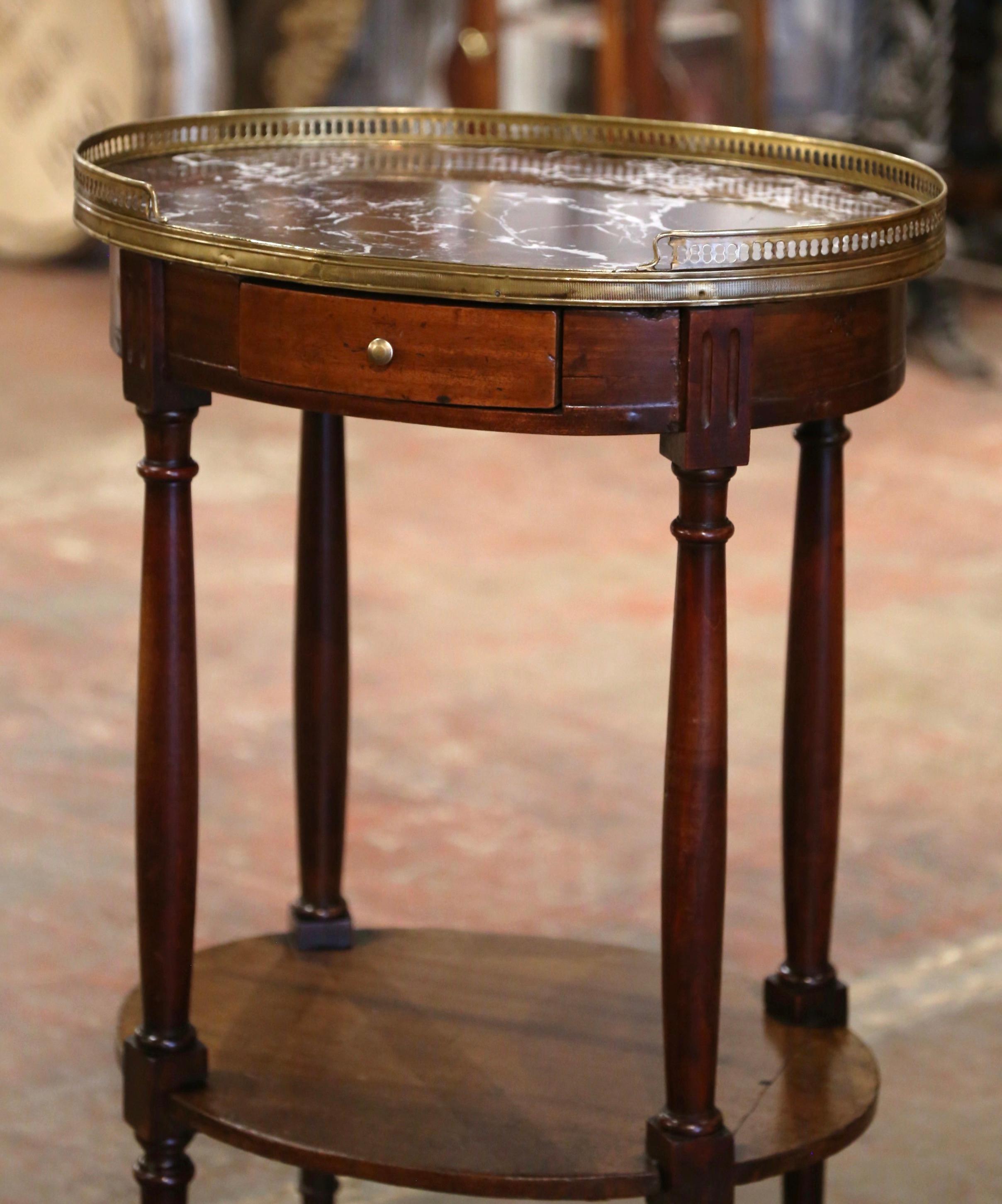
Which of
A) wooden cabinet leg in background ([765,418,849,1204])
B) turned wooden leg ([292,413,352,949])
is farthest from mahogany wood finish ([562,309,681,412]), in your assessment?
turned wooden leg ([292,413,352,949])

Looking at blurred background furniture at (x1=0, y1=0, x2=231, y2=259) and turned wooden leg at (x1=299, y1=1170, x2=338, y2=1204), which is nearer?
turned wooden leg at (x1=299, y1=1170, x2=338, y2=1204)

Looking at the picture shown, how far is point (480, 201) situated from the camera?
1.87 metres

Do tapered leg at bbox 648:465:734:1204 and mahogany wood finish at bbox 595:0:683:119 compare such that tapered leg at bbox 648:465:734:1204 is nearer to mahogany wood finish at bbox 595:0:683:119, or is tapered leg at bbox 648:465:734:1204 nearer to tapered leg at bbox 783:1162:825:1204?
tapered leg at bbox 783:1162:825:1204

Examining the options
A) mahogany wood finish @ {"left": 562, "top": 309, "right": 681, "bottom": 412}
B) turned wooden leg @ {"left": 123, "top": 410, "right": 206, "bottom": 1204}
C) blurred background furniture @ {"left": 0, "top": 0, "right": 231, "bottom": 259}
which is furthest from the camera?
blurred background furniture @ {"left": 0, "top": 0, "right": 231, "bottom": 259}

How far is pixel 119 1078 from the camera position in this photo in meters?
2.39

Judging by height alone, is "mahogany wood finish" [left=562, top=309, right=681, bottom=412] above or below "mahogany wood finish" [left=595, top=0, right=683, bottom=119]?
above

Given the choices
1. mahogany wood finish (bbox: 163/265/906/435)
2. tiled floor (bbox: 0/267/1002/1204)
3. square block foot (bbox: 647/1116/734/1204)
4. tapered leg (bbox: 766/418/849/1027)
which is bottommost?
tiled floor (bbox: 0/267/1002/1204)

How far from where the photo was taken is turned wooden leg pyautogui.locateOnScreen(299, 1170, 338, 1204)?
210cm

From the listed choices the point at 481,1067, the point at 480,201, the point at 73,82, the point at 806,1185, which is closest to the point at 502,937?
the point at 481,1067

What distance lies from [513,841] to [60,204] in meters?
4.61

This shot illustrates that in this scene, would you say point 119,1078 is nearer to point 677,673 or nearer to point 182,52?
point 677,673

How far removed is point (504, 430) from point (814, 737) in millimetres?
604

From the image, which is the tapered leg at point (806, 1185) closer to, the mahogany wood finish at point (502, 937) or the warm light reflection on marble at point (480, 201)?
the mahogany wood finish at point (502, 937)

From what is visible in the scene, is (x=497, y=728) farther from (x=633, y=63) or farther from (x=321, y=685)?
(x=633, y=63)
